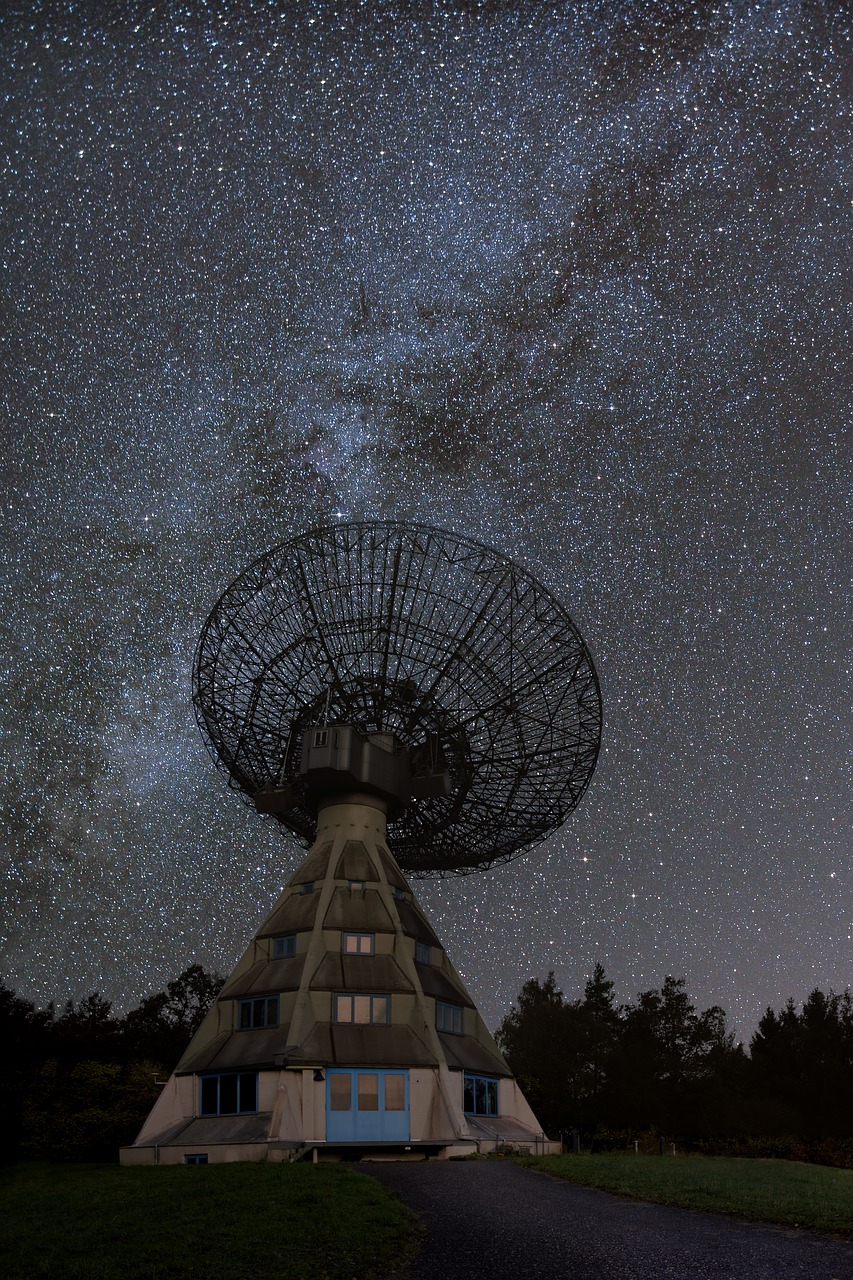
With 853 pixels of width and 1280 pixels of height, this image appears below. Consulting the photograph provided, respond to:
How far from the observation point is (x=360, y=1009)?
33.7 meters

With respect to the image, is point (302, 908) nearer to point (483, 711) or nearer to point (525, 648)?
point (483, 711)

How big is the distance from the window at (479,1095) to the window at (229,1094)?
702cm

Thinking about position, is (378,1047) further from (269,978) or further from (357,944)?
(269,978)

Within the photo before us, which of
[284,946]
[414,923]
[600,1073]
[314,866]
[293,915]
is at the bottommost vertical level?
[600,1073]

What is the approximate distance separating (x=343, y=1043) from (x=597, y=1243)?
21.3 metres

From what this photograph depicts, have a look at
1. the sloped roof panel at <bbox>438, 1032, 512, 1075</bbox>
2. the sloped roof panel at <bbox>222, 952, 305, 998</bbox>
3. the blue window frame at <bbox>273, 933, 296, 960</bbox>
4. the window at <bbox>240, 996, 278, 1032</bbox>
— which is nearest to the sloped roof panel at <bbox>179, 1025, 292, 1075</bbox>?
the window at <bbox>240, 996, 278, 1032</bbox>

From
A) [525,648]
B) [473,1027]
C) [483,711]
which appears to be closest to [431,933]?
[473,1027]

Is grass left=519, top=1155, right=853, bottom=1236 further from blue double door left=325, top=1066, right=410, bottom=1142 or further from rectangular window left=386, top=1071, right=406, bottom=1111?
rectangular window left=386, top=1071, right=406, bottom=1111

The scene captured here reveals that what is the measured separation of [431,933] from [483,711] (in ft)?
29.3

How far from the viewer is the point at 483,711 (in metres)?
39.8

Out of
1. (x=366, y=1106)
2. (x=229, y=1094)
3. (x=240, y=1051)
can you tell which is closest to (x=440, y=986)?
(x=366, y=1106)

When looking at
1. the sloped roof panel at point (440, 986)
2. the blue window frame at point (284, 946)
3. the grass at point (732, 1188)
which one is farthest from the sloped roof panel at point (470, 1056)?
the grass at point (732, 1188)

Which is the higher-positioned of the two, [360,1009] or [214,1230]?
[360,1009]

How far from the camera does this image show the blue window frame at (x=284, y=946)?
36062 mm
